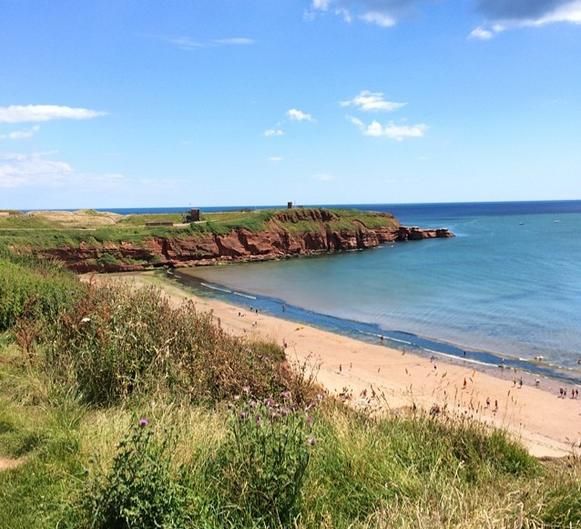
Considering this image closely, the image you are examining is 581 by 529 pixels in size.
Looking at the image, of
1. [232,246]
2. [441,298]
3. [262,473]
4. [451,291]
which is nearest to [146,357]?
[262,473]

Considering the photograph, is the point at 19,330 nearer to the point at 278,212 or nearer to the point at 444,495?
the point at 444,495

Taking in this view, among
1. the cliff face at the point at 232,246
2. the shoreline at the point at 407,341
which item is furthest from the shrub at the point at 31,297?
the cliff face at the point at 232,246

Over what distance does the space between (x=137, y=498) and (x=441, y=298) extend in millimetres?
31749

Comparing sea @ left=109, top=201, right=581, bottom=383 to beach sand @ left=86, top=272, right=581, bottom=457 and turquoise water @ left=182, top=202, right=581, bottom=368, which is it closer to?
turquoise water @ left=182, top=202, right=581, bottom=368

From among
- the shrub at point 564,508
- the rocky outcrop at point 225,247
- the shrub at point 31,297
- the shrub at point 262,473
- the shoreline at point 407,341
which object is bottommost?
the shoreline at point 407,341

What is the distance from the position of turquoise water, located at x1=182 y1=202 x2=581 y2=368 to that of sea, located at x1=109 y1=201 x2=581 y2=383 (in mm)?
65

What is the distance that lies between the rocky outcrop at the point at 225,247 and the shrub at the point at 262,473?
133ft

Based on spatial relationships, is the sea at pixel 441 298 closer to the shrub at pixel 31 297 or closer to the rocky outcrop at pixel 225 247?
the rocky outcrop at pixel 225 247

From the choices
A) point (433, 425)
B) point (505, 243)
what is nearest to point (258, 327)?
point (433, 425)

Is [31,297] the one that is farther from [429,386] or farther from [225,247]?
[225,247]

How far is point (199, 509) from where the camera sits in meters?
4.04

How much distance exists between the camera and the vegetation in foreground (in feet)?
13.3

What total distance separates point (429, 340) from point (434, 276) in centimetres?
2080

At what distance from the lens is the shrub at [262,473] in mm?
4160
